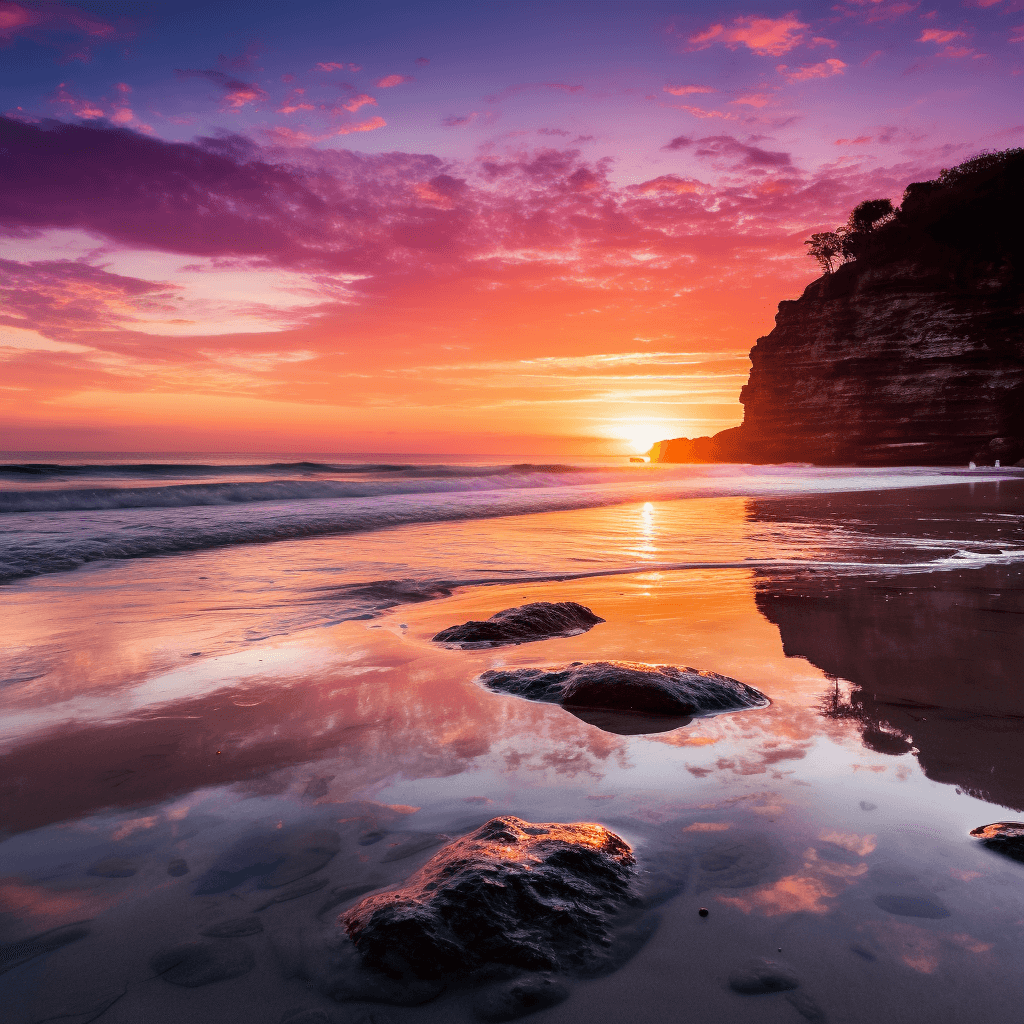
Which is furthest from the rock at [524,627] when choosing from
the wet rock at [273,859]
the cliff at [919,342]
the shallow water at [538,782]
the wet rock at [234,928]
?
the cliff at [919,342]

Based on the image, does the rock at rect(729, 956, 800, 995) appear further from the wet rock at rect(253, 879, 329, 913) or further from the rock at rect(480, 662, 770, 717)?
the rock at rect(480, 662, 770, 717)

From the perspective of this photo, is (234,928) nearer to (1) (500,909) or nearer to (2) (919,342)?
(1) (500,909)

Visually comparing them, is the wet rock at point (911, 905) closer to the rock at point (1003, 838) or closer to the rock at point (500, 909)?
the rock at point (1003, 838)

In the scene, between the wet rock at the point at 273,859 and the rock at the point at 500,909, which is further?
the wet rock at the point at 273,859

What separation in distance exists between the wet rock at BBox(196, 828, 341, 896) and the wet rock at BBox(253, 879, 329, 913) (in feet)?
0.12

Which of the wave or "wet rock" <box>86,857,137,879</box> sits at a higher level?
the wave

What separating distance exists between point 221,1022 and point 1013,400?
48883 millimetres

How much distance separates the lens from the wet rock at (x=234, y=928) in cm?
154

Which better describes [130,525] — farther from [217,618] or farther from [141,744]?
[141,744]

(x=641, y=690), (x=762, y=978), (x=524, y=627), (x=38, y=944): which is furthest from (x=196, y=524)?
(x=762, y=978)

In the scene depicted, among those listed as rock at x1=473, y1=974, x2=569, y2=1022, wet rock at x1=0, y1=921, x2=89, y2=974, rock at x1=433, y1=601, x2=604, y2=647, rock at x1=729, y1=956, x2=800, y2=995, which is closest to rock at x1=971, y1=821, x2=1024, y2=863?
rock at x1=729, y1=956, x2=800, y2=995

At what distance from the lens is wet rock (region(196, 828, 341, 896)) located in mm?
1744

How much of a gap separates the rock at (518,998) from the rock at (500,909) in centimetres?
5

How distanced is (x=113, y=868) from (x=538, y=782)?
1348 mm
